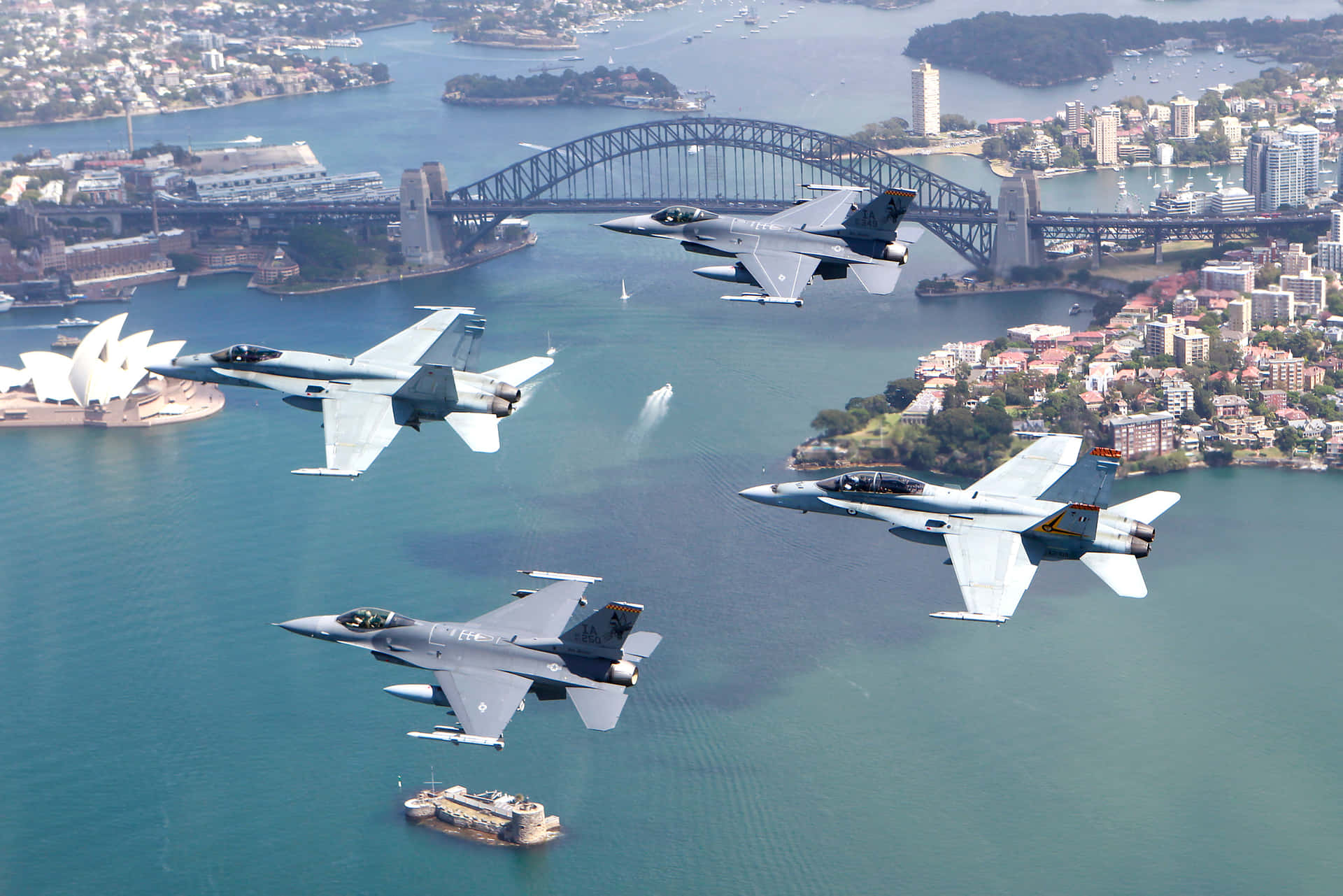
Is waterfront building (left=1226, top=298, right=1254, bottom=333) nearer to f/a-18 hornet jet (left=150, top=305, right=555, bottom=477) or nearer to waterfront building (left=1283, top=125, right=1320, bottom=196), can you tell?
waterfront building (left=1283, top=125, right=1320, bottom=196)

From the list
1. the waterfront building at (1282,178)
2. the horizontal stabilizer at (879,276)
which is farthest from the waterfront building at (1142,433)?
the waterfront building at (1282,178)

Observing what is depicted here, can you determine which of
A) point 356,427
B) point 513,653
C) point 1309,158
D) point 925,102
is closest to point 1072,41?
point 925,102

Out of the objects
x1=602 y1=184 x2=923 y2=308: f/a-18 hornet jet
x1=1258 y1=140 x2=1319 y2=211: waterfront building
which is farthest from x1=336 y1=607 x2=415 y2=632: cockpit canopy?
x1=1258 y1=140 x2=1319 y2=211: waterfront building

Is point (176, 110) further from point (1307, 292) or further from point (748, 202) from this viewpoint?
point (1307, 292)

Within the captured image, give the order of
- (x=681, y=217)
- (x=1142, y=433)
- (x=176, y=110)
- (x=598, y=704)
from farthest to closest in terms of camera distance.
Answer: (x=176, y=110), (x=1142, y=433), (x=681, y=217), (x=598, y=704)

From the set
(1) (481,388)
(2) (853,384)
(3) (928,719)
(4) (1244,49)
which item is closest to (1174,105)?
(4) (1244,49)

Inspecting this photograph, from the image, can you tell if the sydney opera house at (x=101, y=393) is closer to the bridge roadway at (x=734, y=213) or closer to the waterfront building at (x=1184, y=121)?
the bridge roadway at (x=734, y=213)
